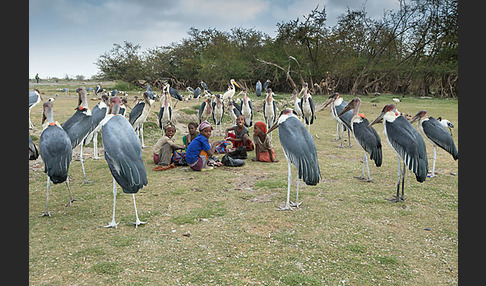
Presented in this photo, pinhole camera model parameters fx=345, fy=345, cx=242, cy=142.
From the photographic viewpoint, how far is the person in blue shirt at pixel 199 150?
717 centimetres

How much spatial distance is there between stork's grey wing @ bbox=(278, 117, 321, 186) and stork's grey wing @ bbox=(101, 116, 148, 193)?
85.0 inches

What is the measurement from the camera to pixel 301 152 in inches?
201

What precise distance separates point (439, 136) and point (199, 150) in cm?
487

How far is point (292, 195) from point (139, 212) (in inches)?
96.9

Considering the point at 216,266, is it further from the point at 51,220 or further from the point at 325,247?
the point at 51,220

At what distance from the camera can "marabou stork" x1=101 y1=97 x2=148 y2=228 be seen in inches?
172

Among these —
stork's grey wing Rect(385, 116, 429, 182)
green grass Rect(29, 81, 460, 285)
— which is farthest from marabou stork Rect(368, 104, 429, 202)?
green grass Rect(29, 81, 460, 285)

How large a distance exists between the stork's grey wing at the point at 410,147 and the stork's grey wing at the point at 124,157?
155 inches

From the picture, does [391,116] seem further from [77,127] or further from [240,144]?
[77,127]

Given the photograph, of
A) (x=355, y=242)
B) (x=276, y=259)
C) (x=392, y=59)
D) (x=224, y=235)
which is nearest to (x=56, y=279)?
(x=224, y=235)

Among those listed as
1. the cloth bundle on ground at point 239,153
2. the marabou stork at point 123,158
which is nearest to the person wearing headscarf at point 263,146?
the cloth bundle on ground at point 239,153

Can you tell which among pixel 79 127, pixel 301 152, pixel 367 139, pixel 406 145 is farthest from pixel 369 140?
pixel 79 127

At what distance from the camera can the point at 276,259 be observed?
3777 mm

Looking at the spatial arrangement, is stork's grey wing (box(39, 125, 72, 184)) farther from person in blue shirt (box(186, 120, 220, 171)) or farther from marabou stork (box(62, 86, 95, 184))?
person in blue shirt (box(186, 120, 220, 171))
